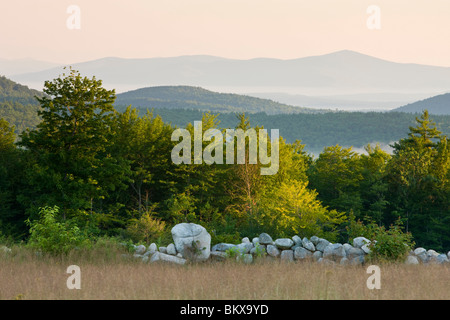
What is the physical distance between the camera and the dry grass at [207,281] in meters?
9.22

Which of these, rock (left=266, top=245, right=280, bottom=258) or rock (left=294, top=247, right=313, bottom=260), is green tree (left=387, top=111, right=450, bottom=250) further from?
rock (left=266, top=245, right=280, bottom=258)

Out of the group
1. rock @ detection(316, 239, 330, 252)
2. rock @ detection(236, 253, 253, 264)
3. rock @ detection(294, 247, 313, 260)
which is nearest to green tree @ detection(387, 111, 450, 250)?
rock @ detection(316, 239, 330, 252)

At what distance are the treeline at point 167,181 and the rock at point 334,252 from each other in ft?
20.4

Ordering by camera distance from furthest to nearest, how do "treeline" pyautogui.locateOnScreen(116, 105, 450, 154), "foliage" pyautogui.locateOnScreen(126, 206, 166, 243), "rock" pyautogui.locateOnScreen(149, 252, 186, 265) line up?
1. "treeline" pyautogui.locateOnScreen(116, 105, 450, 154)
2. "foliage" pyautogui.locateOnScreen(126, 206, 166, 243)
3. "rock" pyautogui.locateOnScreen(149, 252, 186, 265)

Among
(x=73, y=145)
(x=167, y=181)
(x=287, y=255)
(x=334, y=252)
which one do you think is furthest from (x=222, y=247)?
(x=167, y=181)

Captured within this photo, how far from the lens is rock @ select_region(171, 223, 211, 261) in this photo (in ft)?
49.3

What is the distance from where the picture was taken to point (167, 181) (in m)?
42.7

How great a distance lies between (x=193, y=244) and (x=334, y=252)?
4.72 meters

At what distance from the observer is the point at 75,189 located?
3312 cm

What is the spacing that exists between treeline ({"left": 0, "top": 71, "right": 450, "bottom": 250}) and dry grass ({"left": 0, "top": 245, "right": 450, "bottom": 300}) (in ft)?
33.0

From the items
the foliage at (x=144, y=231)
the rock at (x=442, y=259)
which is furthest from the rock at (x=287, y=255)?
the foliage at (x=144, y=231)

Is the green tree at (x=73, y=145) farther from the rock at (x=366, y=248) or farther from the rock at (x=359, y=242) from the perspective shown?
the rock at (x=366, y=248)

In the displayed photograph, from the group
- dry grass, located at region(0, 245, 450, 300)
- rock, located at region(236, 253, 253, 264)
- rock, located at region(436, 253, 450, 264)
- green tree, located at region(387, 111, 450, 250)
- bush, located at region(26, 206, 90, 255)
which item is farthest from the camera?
green tree, located at region(387, 111, 450, 250)
